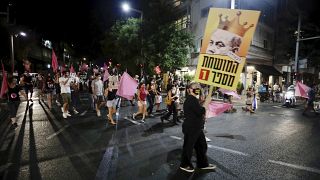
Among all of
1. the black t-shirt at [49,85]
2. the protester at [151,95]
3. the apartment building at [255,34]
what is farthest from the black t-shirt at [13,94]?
the apartment building at [255,34]

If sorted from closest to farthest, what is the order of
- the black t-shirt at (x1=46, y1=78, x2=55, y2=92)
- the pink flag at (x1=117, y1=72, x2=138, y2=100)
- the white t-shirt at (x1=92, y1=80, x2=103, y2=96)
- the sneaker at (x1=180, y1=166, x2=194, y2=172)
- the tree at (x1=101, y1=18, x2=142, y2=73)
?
the sneaker at (x1=180, y1=166, x2=194, y2=172), the pink flag at (x1=117, y1=72, x2=138, y2=100), the white t-shirt at (x1=92, y1=80, x2=103, y2=96), the black t-shirt at (x1=46, y1=78, x2=55, y2=92), the tree at (x1=101, y1=18, x2=142, y2=73)

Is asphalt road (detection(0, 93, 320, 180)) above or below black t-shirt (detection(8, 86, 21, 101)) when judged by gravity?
below

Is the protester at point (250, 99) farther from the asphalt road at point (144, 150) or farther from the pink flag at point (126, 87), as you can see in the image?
the pink flag at point (126, 87)

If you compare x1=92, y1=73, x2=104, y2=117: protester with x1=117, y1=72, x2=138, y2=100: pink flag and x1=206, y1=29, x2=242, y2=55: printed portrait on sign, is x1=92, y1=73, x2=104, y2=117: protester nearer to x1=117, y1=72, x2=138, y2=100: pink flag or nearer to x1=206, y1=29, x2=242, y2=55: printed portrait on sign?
x1=117, y1=72, x2=138, y2=100: pink flag

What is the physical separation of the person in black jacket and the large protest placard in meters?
0.37

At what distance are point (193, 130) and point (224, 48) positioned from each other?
165cm

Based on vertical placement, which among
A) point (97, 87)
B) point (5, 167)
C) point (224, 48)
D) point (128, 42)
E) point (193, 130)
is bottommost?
point (5, 167)

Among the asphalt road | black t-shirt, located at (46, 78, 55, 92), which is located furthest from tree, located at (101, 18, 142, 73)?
the asphalt road

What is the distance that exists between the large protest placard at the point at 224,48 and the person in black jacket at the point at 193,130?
372 millimetres

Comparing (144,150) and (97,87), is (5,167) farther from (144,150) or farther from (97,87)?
(97,87)

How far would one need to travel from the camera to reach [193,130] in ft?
19.3

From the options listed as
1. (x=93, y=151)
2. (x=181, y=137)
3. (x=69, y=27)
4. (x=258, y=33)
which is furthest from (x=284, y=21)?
(x=93, y=151)

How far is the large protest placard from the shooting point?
232 inches

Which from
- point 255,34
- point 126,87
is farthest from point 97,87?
point 255,34
